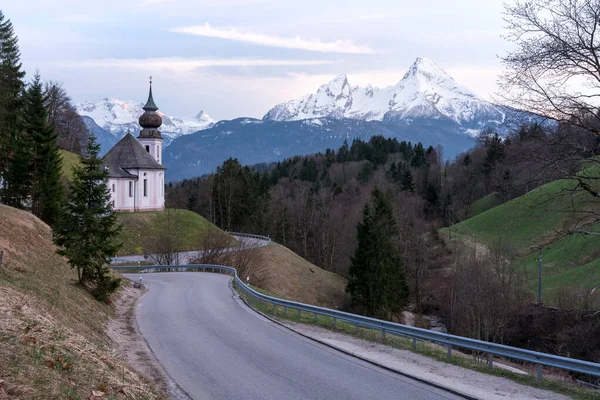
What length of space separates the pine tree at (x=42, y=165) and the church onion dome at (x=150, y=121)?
1396 inches

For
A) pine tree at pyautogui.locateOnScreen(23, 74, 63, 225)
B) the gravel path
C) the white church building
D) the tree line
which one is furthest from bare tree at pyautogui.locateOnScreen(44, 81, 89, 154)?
the gravel path

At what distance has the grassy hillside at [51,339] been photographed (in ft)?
27.9

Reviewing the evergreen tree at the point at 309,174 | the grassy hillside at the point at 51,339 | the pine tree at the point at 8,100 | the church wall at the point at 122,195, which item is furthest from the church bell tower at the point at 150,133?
the grassy hillside at the point at 51,339

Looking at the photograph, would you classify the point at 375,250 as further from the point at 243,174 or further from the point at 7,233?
the point at 243,174

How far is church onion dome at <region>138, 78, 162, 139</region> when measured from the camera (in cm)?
8031

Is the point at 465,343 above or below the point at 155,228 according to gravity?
above

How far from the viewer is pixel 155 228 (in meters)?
65.4

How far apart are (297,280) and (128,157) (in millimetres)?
28547

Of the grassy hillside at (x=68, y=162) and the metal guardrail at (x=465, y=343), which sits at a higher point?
the grassy hillside at (x=68, y=162)

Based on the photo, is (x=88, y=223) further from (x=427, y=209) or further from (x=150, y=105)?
(x=427, y=209)

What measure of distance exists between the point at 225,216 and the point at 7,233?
231 feet

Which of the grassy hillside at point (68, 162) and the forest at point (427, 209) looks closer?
the forest at point (427, 209)

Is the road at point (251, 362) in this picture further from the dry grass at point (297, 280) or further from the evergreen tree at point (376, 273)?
the dry grass at point (297, 280)

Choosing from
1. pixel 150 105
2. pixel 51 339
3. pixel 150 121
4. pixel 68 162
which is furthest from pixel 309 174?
pixel 51 339
